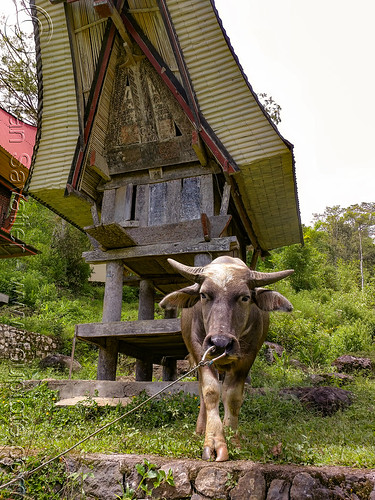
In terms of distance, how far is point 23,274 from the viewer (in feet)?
67.6

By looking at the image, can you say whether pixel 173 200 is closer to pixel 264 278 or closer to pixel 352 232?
pixel 264 278

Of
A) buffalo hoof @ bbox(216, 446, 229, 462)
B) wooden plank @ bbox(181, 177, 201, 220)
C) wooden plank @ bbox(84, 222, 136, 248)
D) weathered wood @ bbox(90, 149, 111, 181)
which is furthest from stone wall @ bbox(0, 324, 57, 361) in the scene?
buffalo hoof @ bbox(216, 446, 229, 462)

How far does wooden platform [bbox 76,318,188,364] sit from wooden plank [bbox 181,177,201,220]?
→ 2156mm

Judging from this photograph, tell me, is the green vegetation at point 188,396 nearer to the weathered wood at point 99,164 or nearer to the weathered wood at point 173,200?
the weathered wood at point 173,200

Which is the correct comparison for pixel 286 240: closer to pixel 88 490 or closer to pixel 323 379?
pixel 323 379

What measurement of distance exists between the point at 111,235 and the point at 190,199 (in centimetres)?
176

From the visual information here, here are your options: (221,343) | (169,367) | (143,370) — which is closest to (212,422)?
(221,343)

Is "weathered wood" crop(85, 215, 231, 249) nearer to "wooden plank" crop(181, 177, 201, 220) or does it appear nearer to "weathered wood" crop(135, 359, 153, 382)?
"wooden plank" crop(181, 177, 201, 220)

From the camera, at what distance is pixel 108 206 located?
952 centimetres

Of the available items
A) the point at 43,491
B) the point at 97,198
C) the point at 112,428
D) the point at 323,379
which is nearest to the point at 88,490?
the point at 43,491

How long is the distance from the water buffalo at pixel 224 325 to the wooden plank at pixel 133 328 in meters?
2.37

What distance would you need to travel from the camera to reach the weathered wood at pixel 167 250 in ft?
26.5

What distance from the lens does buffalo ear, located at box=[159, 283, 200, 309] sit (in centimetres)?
507

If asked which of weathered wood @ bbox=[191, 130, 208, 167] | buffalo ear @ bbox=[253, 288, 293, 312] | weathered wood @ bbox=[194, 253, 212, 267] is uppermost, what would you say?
weathered wood @ bbox=[191, 130, 208, 167]
